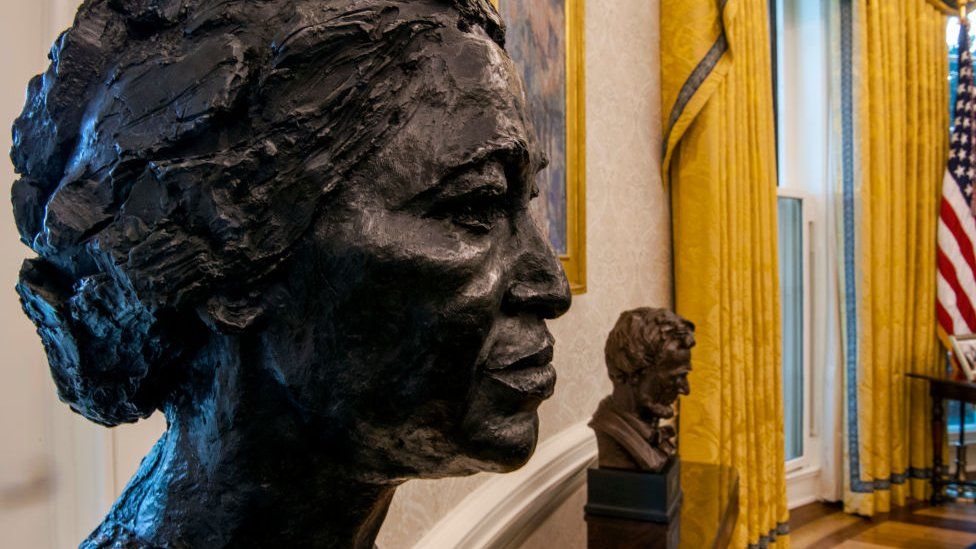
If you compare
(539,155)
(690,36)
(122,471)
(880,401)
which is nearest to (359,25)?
(539,155)

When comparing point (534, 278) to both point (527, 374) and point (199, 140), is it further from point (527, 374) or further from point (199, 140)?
point (199, 140)

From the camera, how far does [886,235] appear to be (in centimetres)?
402

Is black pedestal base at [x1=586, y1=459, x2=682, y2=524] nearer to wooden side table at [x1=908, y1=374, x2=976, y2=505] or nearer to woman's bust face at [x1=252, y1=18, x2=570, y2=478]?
woman's bust face at [x1=252, y1=18, x2=570, y2=478]

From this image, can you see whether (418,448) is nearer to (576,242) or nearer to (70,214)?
(70,214)

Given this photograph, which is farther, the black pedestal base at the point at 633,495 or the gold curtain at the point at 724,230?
the gold curtain at the point at 724,230

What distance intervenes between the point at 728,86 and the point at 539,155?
2.60 metres

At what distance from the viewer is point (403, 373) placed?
0.54 metres

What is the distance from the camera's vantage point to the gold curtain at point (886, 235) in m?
3.99

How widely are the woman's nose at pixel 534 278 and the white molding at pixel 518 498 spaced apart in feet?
2.97

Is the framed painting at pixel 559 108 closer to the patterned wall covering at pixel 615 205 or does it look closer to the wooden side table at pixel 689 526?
the patterned wall covering at pixel 615 205

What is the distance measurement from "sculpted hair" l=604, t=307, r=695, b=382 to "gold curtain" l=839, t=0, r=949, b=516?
9.20ft

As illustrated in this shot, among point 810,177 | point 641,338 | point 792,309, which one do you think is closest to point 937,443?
point 792,309

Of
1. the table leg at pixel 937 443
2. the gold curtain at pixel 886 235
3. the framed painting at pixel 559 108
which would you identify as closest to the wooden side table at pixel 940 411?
the table leg at pixel 937 443

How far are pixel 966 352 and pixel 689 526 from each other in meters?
3.27
